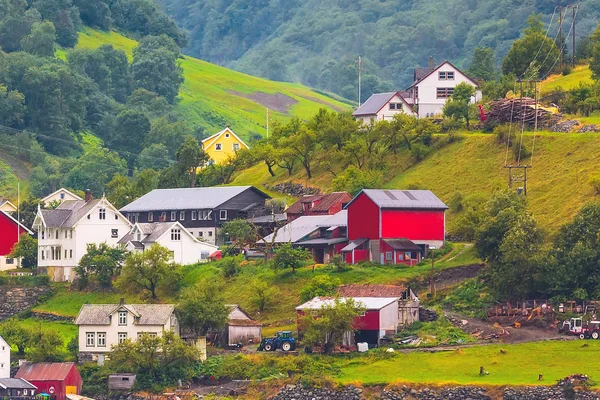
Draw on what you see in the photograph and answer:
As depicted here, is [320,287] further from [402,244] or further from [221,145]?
[221,145]

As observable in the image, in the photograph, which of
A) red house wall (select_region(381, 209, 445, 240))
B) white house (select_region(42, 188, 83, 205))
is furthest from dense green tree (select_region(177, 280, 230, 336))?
white house (select_region(42, 188, 83, 205))

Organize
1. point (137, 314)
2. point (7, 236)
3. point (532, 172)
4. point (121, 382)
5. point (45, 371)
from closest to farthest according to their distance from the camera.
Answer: point (121, 382)
point (45, 371)
point (137, 314)
point (532, 172)
point (7, 236)

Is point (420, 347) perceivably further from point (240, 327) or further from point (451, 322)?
point (240, 327)

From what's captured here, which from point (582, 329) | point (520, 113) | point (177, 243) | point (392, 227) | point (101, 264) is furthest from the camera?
point (520, 113)

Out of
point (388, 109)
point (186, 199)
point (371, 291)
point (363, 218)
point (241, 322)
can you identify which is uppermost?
point (388, 109)

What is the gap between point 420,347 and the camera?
3794 inches

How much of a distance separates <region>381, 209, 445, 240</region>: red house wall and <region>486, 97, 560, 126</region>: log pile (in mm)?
18259

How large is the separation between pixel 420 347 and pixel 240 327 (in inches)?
473

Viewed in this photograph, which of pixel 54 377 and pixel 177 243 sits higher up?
pixel 177 243

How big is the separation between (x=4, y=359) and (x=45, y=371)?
293 centimetres

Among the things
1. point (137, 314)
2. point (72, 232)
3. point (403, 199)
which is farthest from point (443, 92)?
point (137, 314)

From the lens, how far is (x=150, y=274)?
375 ft

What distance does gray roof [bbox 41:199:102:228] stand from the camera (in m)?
127

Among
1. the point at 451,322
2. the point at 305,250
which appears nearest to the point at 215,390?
the point at 451,322
